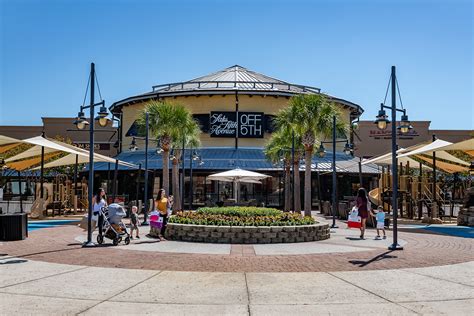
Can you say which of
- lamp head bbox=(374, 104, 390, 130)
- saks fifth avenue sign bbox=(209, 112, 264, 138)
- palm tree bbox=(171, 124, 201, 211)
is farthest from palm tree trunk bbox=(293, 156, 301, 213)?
saks fifth avenue sign bbox=(209, 112, 264, 138)

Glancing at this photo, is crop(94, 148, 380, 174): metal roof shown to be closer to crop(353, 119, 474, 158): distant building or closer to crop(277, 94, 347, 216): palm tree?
crop(277, 94, 347, 216): palm tree

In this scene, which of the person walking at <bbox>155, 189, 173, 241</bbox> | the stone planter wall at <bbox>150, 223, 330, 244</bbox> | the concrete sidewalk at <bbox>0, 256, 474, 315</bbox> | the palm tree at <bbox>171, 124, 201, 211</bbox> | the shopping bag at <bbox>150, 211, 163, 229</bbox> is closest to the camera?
the concrete sidewalk at <bbox>0, 256, 474, 315</bbox>

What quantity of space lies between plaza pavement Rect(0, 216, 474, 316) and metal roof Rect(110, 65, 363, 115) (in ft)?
95.6

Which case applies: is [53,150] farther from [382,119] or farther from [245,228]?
[382,119]

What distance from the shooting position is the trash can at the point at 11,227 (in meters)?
13.7

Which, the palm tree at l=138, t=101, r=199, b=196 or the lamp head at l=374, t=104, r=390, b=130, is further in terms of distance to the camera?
the palm tree at l=138, t=101, r=199, b=196

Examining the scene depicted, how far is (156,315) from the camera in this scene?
5.99 meters

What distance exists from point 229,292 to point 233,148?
1332 inches

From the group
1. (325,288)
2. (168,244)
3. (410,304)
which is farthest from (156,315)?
(168,244)

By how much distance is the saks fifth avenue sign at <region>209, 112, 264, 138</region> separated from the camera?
41.0 m

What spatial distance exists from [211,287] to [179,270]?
5.60ft

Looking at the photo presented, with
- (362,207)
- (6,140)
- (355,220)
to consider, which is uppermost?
(6,140)

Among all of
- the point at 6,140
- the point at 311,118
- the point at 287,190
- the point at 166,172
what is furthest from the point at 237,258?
the point at 287,190

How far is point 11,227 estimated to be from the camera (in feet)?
44.9
